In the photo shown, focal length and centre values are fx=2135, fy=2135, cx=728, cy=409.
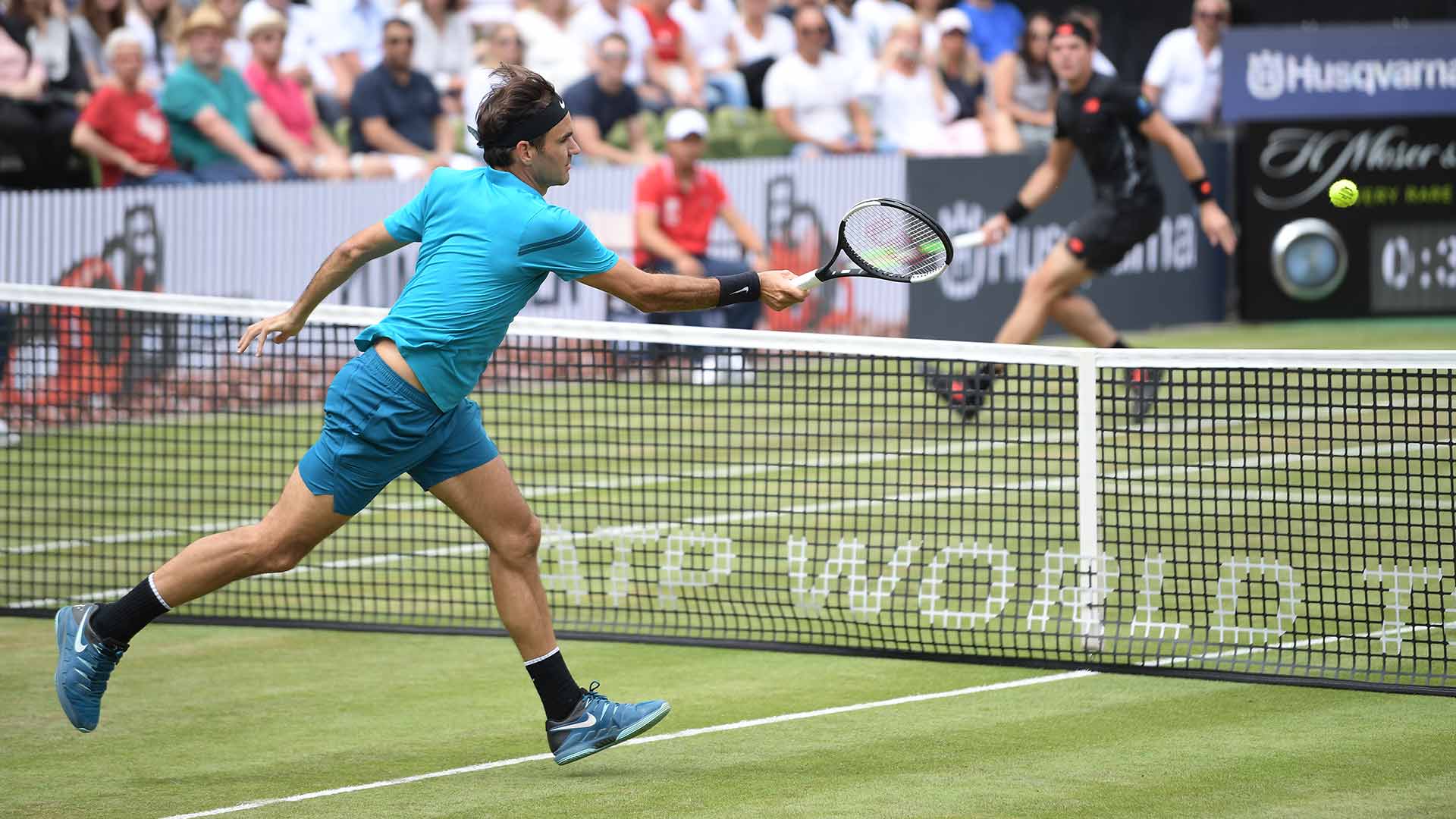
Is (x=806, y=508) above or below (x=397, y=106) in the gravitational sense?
below

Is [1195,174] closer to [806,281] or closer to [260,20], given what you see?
[806,281]

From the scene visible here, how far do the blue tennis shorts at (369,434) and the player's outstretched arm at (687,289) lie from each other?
58 cm

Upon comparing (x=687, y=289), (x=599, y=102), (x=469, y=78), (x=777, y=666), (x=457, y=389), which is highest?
(x=469, y=78)

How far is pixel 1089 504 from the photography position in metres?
7.23

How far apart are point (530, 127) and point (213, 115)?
8943mm

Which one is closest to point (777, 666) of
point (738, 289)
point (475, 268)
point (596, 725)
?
point (596, 725)

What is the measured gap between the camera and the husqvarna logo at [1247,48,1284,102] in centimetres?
1739

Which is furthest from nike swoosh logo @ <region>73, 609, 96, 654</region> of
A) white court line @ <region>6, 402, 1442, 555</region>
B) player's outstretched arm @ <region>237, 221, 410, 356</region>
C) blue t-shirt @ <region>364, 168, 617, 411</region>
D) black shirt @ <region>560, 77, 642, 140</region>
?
black shirt @ <region>560, 77, 642, 140</region>

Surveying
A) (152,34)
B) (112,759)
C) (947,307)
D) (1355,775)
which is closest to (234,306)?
(112,759)

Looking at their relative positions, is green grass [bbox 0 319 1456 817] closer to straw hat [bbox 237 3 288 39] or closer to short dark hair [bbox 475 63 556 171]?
short dark hair [bbox 475 63 556 171]

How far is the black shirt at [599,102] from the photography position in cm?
1583

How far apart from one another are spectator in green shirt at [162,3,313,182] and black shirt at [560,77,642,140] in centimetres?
222

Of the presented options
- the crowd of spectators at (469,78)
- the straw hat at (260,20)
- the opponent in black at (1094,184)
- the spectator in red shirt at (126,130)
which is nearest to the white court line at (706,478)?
the opponent in black at (1094,184)

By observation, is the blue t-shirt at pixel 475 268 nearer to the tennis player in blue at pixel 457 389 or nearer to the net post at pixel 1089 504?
the tennis player in blue at pixel 457 389
